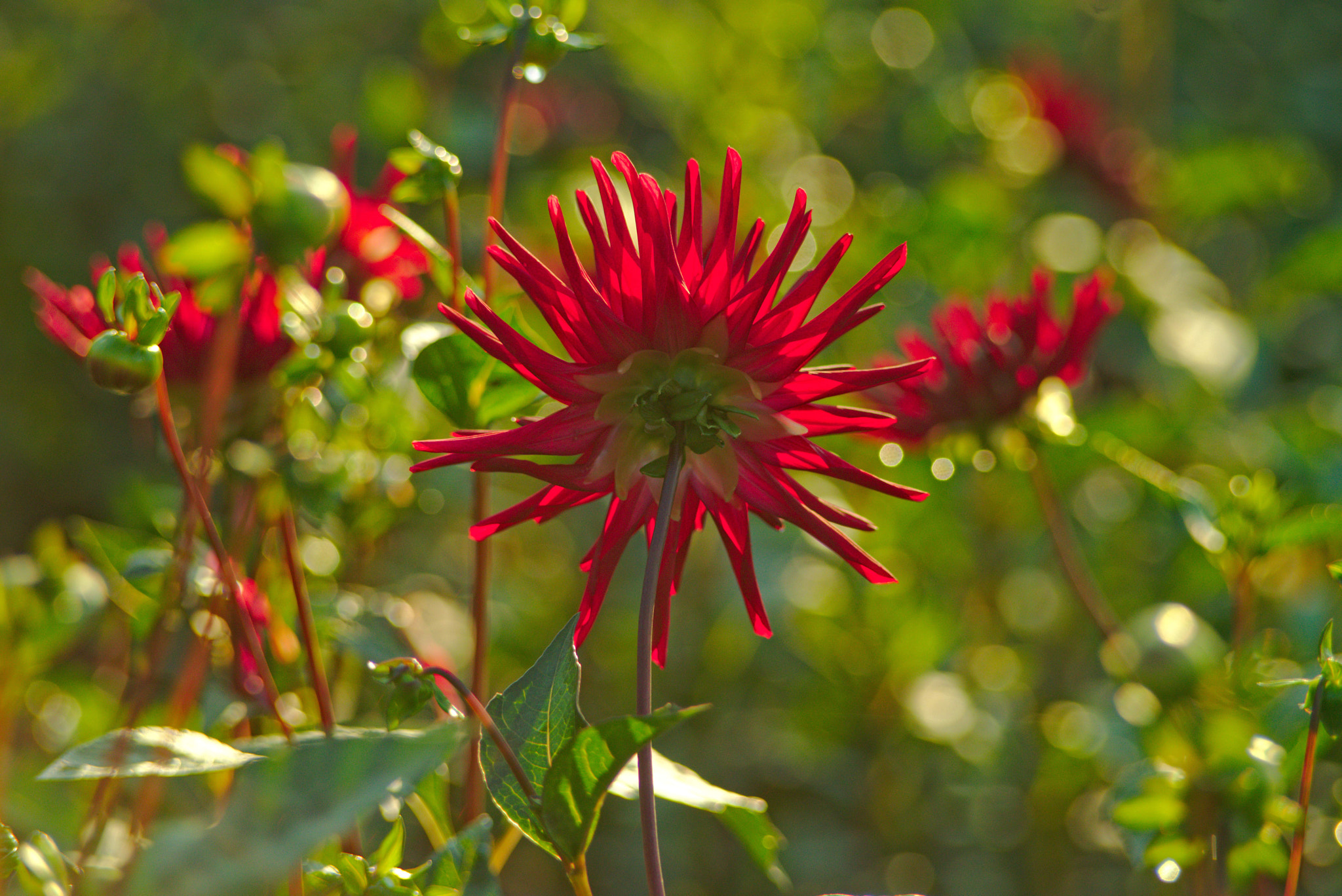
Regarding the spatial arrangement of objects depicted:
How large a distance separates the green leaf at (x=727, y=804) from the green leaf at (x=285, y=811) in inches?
4.7

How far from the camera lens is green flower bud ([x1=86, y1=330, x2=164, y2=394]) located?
0.34 meters

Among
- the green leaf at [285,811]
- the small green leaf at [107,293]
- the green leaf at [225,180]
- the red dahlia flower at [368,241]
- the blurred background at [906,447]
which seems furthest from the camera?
the blurred background at [906,447]

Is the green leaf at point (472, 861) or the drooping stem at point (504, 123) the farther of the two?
the drooping stem at point (504, 123)

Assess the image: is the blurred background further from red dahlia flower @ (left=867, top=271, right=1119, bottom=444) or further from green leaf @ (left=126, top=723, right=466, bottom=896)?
green leaf @ (left=126, top=723, right=466, bottom=896)

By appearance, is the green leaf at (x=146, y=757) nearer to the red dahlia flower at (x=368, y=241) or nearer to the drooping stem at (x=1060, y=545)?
the red dahlia flower at (x=368, y=241)

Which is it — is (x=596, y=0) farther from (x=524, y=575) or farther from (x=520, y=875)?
(x=520, y=875)

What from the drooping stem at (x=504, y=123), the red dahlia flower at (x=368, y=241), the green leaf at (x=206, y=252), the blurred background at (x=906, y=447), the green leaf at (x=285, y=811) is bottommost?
the blurred background at (x=906, y=447)

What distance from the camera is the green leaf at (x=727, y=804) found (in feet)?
1.28

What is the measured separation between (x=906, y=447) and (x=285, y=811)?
18.0 inches

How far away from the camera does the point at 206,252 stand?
451 mm

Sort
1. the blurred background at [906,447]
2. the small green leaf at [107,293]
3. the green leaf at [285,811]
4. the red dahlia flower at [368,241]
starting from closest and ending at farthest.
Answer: the green leaf at [285,811]
the small green leaf at [107,293]
the red dahlia flower at [368,241]
the blurred background at [906,447]

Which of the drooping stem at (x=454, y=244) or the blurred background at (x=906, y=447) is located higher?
the drooping stem at (x=454, y=244)

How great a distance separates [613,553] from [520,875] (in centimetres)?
101

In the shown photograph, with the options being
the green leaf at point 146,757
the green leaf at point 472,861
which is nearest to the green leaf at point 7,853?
the green leaf at point 146,757
